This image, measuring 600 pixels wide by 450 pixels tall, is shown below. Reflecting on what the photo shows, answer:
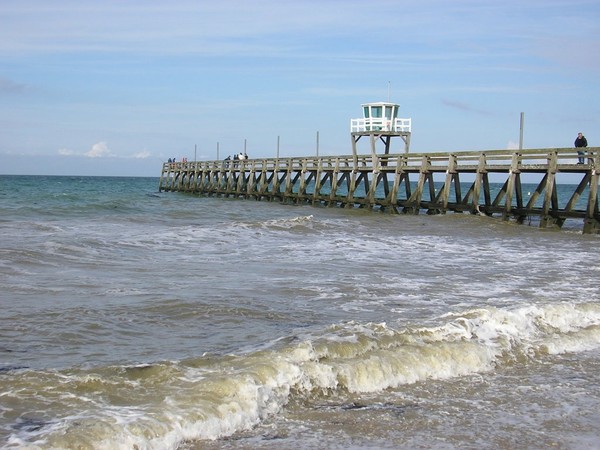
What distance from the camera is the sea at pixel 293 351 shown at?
486 centimetres

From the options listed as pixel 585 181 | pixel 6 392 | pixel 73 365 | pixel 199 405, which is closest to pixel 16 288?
pixel 73 365

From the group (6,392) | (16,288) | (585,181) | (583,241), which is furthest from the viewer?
(585,181)

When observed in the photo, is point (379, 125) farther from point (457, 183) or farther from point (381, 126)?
point (457, 183)

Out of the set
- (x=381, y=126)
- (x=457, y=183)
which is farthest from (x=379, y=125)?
(x=457, y=183)

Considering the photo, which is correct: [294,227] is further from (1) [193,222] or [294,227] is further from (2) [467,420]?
(2) [467,420]

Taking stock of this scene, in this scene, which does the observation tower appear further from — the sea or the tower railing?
the sea

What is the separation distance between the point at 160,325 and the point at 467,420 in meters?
3.45

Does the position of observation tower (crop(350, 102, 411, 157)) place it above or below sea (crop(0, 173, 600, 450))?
above

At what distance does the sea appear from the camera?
4859 millimetres

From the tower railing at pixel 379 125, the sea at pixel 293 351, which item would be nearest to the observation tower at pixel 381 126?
the tower railing at pixel 379 125

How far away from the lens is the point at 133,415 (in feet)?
16.0

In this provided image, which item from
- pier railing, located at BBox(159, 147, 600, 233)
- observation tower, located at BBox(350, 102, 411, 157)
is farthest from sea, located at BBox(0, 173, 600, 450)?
observation tower, located at BBox(350, 102, 411, 157)

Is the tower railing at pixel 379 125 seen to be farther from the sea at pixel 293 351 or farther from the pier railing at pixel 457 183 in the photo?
the sea at pixel 293 351

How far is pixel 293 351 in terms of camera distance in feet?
20.8
